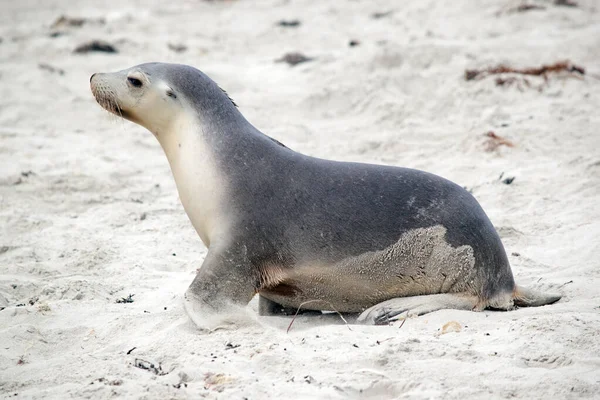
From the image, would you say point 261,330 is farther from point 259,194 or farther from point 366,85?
point 366,85

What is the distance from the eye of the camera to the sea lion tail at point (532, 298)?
14.5 feet

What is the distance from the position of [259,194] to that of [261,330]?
2.34ft

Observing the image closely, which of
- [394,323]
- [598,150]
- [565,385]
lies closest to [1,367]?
[394,323]

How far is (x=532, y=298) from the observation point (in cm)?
445

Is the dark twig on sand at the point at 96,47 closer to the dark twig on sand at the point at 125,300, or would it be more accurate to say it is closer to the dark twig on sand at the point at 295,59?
the dark twig on sand at the point at 295,59

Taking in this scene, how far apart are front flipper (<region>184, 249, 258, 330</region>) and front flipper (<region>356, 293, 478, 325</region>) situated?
587mm

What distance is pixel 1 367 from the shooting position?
3633 millimetres

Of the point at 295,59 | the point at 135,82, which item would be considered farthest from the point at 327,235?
the point at 295,59

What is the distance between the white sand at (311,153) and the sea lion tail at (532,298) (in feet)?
0.37

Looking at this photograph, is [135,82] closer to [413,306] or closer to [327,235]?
[327,235]

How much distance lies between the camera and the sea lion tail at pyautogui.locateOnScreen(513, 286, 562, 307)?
14.5ft

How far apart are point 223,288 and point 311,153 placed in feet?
11.7

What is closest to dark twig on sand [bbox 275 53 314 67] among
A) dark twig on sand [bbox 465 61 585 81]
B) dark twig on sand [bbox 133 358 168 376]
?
dark twig on sand [bbox 465 61 585 81]

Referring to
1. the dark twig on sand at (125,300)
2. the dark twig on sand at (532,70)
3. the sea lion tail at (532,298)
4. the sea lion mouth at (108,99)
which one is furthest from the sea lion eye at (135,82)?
the dark twig on sand at (532,70)
